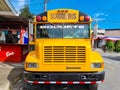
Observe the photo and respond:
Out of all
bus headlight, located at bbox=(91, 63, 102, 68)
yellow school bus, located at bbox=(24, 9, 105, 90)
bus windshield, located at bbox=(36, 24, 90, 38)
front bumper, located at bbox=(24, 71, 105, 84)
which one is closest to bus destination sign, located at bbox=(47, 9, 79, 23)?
bus windshield, located at bbox=(36, 24, 90, 38)

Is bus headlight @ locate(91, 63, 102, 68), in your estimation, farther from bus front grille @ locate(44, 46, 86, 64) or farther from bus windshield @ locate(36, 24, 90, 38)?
bus windshield @ locate(36, 24, 90, 38)

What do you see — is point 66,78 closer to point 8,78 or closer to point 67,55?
point 67,55

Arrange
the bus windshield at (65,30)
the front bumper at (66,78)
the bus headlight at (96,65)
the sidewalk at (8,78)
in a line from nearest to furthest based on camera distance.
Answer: the front bumper at (66,78)
the bus headlight at (96,65)
the sidewalk at (8,78)
the bus windshield at (65,30)

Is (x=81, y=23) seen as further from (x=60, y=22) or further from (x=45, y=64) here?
(x=45, y=64)

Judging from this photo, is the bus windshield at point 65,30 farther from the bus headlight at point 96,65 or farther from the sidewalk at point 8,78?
the sidewalk at point 8,78

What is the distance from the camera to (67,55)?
30.0 feet

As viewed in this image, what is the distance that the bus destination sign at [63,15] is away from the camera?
34.3 feet

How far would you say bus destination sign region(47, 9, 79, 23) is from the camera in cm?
1045

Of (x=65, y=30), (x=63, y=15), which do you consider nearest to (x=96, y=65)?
(x=65, y=30)

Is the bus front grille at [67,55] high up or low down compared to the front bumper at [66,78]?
Answer: up

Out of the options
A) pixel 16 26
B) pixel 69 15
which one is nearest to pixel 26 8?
pixel 16 26

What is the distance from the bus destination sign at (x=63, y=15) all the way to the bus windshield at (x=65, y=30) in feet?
0.57

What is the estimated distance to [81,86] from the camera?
34.6ft

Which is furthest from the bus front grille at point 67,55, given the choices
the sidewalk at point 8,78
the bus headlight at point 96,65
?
the sidewalk at point 8,78
